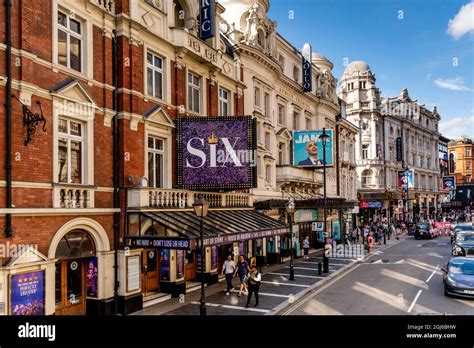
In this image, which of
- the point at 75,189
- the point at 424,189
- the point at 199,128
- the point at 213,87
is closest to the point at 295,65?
the point at 213,87

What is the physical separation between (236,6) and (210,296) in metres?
20.2

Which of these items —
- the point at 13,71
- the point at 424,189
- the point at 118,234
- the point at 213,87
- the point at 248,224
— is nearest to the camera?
the point at 13,71

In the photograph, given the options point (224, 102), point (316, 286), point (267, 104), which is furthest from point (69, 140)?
point (267, 104)

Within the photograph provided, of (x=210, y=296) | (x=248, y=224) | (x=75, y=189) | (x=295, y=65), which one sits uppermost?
(x=295, y=65)

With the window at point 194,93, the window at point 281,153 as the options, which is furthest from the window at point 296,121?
the window at point 194,93

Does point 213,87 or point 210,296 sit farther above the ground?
point 213,87

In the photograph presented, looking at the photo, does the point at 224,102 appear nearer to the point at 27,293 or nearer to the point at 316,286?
the point at 316,286

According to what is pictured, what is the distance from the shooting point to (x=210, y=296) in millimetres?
17578

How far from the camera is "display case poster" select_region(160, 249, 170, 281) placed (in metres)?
17.4

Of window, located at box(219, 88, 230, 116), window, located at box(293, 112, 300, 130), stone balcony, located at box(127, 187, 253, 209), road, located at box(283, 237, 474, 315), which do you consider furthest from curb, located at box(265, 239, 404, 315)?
window, located at box(293, 112, 300, 130)

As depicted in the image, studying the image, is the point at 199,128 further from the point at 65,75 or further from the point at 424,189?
the point at 424,189

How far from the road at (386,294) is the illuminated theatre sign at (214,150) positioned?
20.8ft

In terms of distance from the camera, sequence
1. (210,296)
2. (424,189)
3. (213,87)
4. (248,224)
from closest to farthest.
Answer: (210,296) < (248,224) < (213,87) < (424,189)

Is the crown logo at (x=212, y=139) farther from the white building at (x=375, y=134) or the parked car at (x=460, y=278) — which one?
the white building at (x=375, y=134)
